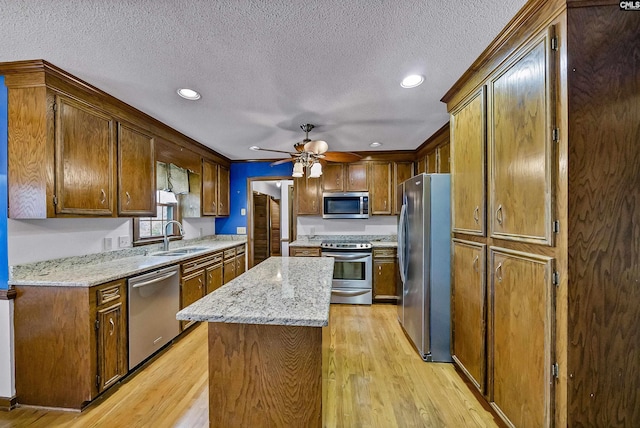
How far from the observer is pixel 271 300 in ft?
4.58

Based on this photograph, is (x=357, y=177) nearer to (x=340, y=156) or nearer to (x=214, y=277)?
(x=340, y=156)

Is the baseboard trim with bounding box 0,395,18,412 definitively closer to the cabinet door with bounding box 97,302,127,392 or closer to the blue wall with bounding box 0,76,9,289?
the cabinet door with bounding box 97,302,127,392

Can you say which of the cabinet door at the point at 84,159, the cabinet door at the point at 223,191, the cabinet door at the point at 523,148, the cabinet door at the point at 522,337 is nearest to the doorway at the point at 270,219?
the cabinet door at the point at 223,191

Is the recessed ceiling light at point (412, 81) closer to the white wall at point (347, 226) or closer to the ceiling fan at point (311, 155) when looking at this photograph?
the ceiling fan at point (311, 155)

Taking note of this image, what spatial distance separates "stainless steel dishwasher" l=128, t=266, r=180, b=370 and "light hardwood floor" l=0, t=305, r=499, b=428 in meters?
0.17

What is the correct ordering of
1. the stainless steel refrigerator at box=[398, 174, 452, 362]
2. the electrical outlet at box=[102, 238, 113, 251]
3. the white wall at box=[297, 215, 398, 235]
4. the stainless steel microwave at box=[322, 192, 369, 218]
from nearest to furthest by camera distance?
the stainless steel refrigerator at box=[398, 174, 452, 362] → the electrical outlet at box=[102, 238, 113, 251] → the stainless steel microwave at box=[322, 192, 369, 218] → the white wall at box=[297, 215, 398, 235]

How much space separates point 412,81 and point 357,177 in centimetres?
242

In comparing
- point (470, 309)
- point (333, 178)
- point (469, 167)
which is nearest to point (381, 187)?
point (333, 178)

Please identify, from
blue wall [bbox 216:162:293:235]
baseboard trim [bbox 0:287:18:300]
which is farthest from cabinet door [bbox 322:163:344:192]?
baseboard trim [bbox 0:287:18:300]

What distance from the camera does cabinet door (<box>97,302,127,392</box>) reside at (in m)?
1.92

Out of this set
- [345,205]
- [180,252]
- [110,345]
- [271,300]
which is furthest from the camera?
[345,205]

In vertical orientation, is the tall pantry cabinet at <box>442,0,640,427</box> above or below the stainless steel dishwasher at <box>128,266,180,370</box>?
above

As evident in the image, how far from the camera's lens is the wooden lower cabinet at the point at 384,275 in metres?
4.02

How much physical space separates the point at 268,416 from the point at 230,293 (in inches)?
24.5
